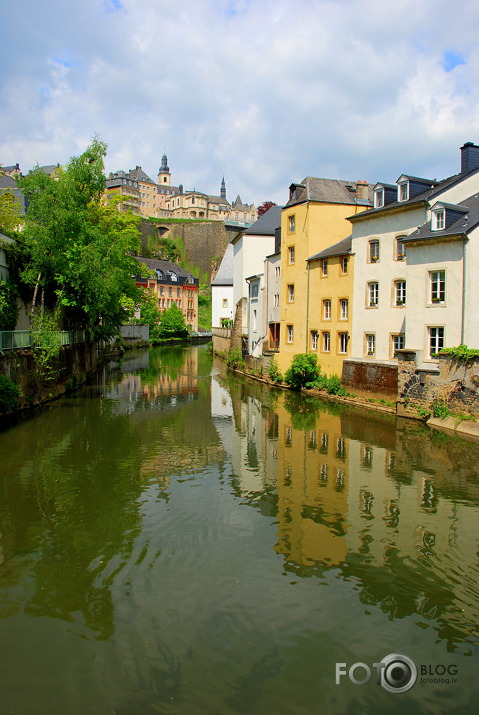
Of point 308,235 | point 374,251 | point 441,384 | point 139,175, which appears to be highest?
point 139,175

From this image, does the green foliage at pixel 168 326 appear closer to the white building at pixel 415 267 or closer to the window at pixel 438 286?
the white building at pixel 415 267

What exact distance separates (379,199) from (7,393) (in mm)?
19345

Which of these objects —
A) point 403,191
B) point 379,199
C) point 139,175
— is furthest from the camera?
point 139,175

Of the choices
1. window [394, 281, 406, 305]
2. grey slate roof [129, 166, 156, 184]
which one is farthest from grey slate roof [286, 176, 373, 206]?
grey slate roof [129, 166, 156, 184]

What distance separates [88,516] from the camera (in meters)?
10.8

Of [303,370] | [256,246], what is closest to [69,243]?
[303,370]

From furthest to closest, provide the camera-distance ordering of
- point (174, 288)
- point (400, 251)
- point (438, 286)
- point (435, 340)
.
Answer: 1. point (174, 288)
2. point (400, 251)
3. point (435, 340)
4. point (438, 286)

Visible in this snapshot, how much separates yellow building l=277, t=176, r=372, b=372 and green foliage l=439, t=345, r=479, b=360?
10.5 metres

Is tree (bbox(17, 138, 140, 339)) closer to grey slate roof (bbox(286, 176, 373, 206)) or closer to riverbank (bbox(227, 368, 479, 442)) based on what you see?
grey slate roof (bbox(286, 176, 373, 206))

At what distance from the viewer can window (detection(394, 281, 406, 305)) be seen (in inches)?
953

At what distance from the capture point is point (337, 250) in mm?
Result: 28984

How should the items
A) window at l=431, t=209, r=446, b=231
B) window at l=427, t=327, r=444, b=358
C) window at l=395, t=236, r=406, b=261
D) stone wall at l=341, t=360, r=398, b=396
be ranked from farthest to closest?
window at l=395, t=236, r=406, b=261
stone wall at l=341, t=360, r=398, b=396
window at l=431, t=209, r=446, b=231
window at l=427, t=327, r=444, b=358

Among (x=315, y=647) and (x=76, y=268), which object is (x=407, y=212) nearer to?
(x=76, y=268)

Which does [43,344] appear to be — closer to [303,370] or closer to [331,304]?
[303,370]
